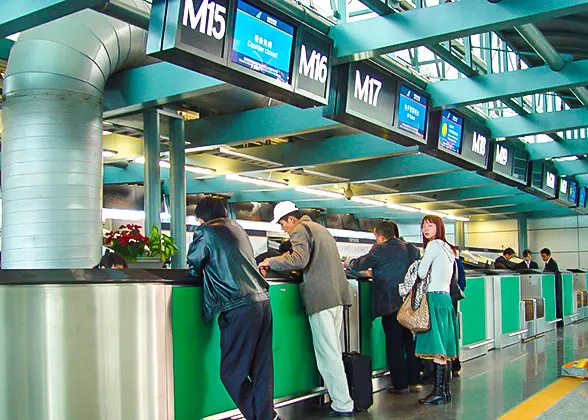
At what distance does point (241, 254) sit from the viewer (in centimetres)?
452

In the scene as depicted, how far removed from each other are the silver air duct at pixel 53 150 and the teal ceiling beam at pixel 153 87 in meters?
0.96

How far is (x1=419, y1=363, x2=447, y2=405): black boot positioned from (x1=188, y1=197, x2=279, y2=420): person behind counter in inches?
70.1

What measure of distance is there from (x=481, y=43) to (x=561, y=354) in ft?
13.6

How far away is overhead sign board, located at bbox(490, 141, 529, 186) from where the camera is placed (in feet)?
36.7

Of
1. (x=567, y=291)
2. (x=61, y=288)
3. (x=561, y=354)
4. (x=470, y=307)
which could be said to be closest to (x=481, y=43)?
(x=470, y=307)

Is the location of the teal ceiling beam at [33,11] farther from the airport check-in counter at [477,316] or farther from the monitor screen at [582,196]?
the monitor screen at [582,196]

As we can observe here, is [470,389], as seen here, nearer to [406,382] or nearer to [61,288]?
[406,382]

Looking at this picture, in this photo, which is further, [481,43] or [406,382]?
[481,43]

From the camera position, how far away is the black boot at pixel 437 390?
586 centimetres

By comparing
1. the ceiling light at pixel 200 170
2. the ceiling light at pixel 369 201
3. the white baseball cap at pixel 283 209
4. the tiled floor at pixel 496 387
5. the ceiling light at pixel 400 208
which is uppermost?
the ceiling light at pixel 200 170

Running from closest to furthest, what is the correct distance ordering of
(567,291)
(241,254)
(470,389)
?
(241,254) → (470,389) → (567,291)

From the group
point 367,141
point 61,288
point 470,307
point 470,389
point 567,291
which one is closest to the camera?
point 61,288

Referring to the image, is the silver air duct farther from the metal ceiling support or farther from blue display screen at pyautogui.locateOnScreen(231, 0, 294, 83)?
the metal ceiling support

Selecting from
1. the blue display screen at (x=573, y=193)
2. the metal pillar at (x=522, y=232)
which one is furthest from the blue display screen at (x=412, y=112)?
the metal pillar at (x=522, y=232)
